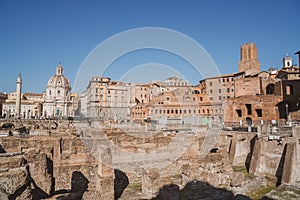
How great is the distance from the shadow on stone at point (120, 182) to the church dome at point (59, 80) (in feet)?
217

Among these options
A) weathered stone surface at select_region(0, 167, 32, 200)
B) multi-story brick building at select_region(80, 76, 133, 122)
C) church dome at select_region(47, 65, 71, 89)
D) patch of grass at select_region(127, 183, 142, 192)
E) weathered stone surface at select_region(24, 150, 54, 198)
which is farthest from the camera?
church dome at select_region(47, 65, 71, 89)

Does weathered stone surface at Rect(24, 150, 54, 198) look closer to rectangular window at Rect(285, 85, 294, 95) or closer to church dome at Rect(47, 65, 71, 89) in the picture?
rectangular window at Rect(285, 85, 294, 95)

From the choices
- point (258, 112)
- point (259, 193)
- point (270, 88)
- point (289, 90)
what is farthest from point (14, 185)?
point (270, 88)

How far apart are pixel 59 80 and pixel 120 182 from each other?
68248 mm

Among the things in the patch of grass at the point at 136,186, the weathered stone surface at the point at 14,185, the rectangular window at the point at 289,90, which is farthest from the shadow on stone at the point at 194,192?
the rectangular window at the point at 289,90

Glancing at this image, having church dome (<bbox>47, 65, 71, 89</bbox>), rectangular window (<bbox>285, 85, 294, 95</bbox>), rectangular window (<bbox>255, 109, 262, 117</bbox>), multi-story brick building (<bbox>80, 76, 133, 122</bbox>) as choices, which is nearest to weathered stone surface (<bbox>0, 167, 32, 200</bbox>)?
rectangular window (<bbox>255, 109, 262, 117</bbox>)

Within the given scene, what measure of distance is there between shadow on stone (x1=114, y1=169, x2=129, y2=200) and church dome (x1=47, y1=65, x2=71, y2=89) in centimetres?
6604

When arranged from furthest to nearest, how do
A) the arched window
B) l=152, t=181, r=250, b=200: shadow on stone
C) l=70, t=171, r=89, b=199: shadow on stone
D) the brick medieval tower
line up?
the brick medieval tower < the arched window < l=70, t=171, r=89, b=199: shadow on stone < l=152, t=181, r=250, b=200: shadow on stone

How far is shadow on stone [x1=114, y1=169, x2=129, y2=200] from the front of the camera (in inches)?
410

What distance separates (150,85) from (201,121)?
25.3 m

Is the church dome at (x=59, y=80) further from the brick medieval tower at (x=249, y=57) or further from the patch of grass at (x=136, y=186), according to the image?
the patch of grass at (x=136, y=186)

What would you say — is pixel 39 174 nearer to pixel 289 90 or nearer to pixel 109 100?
pixel 289 90

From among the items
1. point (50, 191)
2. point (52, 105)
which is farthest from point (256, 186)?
point (52, 105)

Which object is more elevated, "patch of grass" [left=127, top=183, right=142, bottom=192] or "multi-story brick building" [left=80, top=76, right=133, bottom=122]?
"multi-story brick building" [left=80, top=76, right=133, bottom=122]
